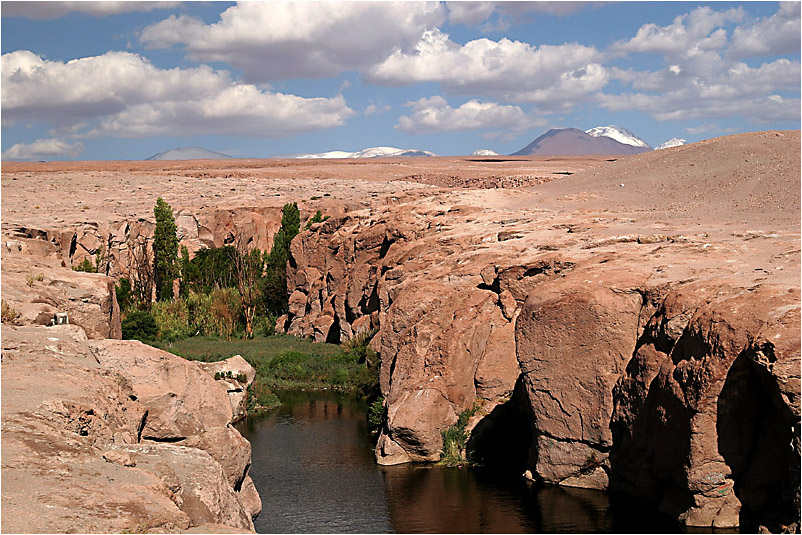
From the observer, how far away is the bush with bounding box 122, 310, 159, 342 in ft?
125

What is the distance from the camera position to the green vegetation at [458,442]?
22.3 m

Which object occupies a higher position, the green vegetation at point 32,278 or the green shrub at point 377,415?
the green vegetation at point 32,278

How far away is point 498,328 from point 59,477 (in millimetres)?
15571

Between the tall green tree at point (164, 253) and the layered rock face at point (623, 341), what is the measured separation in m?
15.3

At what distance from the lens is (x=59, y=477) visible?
966 centimetres

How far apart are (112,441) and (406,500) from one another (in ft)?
31.5

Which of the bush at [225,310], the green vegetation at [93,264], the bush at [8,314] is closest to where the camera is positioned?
the bush at [8,314]

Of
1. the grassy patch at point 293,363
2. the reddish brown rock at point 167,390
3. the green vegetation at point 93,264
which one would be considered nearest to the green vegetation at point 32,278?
the reddish brown rock at point 167,390

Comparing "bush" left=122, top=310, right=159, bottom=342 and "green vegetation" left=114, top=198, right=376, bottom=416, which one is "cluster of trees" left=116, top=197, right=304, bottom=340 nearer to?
"green vegetation" left=114, top=198, right=376, bottom=416

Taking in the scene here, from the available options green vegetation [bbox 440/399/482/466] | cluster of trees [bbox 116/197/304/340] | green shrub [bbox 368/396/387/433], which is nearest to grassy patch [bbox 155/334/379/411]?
cluster of trees [bbox 116/197/304/340]

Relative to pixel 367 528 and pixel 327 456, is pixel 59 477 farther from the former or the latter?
pixel 327 456

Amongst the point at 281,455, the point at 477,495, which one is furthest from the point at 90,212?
the point at 477,495

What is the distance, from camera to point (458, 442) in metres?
22.7

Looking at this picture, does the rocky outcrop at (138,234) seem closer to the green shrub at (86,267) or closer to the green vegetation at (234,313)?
the green shrub at (86,267)
